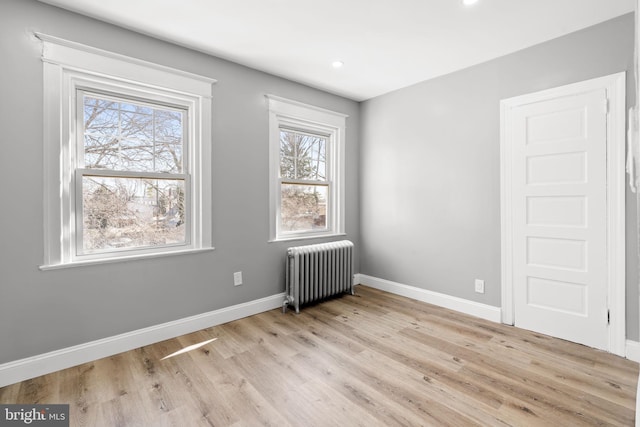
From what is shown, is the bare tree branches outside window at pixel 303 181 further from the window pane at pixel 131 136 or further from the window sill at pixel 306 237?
the window pane at pixel 131 136

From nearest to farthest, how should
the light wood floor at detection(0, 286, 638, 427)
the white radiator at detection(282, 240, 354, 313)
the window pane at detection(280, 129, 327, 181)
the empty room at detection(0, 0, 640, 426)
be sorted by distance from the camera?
1. the light wood floor at detection(0, 286, 638, 427)
2. the empty room at detection(0, 0, 640, 426)
3. the white radiator at detection(282, 240, 354, 313)
4. the window pane at detection(280, 129, 327, 181)

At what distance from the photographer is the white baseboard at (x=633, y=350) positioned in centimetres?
221

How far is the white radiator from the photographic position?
10.7 feet

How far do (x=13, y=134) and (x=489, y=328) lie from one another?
160 inches

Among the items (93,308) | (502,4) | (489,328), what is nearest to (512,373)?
(489,328)

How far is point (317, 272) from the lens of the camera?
3432mm

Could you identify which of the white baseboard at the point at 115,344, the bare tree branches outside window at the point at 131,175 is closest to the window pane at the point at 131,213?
the bare tree branches outside window at the point at 131,175

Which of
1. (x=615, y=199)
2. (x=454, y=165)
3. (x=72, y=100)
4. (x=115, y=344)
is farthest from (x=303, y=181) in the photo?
(x=615, y=199)

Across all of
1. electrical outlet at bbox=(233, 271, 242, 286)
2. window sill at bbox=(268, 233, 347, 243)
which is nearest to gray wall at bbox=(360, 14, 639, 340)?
window sill at bbox=(268, 233, 347, 243)

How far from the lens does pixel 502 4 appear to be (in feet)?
6.97

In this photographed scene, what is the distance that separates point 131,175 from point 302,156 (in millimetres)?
1873

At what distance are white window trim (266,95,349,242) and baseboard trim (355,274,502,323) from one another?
80 centimetres

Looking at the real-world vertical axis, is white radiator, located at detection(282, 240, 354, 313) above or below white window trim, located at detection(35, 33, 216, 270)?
below

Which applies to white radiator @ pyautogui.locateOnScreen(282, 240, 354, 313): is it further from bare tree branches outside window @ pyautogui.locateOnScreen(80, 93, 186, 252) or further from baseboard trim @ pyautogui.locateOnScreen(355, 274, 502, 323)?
bare tree branches outside window @ pyautogui.locateOnScreen(80, 93, 186, 252)
